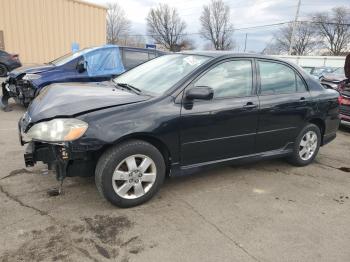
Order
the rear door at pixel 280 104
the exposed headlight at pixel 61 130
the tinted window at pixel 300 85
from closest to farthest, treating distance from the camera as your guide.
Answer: the exposed headlight at pixel 61 130, the rear door at pixel 280 104, the tinted window at pixel 300 85

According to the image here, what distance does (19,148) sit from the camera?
16.9 feet

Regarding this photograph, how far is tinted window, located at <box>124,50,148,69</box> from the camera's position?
8.79 metres

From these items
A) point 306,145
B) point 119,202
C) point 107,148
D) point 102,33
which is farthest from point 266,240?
point 102,33

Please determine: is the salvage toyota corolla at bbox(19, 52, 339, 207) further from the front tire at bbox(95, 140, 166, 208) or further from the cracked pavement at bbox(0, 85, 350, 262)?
the cracked pavement at bbox(0, 85, 350, 262)

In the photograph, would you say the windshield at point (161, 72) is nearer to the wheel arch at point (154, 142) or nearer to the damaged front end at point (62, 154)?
the wheel arch at point (154, 142)

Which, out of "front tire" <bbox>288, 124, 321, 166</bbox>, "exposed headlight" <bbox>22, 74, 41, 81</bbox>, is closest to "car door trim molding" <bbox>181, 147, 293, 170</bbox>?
"front tire" <bbox>288, 124, 321, 166</bbox>

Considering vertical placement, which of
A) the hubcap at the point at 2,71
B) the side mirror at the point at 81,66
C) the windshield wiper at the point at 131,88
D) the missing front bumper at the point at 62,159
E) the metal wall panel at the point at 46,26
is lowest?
the missing front bumper at the point at 62,159

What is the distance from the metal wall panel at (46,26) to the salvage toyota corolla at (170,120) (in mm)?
16242

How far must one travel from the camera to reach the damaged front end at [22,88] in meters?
7.46

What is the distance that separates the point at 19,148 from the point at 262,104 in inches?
139

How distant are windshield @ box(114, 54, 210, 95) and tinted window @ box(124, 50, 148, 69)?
4.20 metres

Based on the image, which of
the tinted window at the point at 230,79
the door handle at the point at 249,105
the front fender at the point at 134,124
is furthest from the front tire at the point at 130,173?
the door handle at the point at 249,105

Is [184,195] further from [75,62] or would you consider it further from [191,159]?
[75,62]

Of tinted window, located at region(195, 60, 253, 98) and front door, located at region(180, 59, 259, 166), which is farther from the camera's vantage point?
tinted window, located at region(195, 60, 253, 98)
